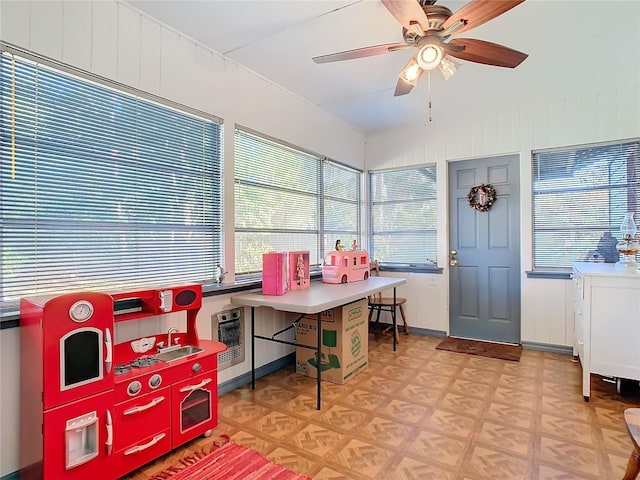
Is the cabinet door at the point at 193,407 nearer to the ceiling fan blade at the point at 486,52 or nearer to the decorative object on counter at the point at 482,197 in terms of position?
the ceiling fan blade at the point at 486,52

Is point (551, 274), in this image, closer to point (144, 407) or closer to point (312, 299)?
point (312, 299)

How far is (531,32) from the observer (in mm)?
2484

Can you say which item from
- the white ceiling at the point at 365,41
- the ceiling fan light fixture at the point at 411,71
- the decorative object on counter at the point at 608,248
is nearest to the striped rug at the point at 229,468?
the ceiling fan light fixture at the point at 411,71

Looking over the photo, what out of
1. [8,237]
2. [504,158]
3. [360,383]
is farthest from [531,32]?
[8,237]

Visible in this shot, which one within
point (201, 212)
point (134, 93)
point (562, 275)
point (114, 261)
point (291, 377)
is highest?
point (134, 93)

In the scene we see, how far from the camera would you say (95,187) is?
2.14 m

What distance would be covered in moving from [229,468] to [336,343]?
1.37 metres

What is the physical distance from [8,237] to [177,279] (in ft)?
3.31

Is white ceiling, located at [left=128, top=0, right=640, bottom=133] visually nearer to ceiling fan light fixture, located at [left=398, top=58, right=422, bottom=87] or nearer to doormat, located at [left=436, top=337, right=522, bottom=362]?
ceiling fan light fixture, located at [left=398, top=58, right=422, bottom=87]

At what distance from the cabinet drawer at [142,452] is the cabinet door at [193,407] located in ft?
0.18

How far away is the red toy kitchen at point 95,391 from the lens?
156cm

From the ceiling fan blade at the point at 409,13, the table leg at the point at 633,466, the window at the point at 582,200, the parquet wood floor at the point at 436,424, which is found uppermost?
the ceiling fan blade at the point at 409,13

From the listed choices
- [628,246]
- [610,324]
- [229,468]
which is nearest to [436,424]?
[229,468]

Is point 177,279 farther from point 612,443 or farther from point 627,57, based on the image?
point 627,57
